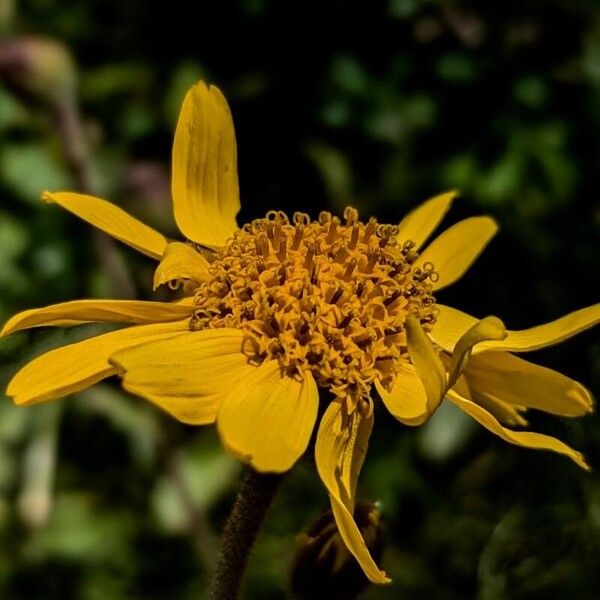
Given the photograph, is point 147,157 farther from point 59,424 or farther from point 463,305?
point 463,305

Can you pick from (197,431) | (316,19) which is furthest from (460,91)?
(197,431)

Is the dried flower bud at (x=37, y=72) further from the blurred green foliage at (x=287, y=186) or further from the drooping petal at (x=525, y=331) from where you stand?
the drooping petal at (x=525, y=331)

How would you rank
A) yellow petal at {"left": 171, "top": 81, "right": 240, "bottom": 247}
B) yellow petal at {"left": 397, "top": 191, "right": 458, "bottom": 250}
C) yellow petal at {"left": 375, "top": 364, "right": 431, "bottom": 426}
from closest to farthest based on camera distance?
yellow petal at {"left": 375, "top": 364, "right": 431, "bottom": 426}
yellow petal at {"left": 171, "top": 81, "right": 240, "bottom": 247}
yellow petal at {"left": 397, "top": 191, "right": 458, "bottom": 250}

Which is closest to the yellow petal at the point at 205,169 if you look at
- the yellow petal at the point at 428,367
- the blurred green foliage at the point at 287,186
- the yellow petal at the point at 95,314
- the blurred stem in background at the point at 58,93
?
the yellow petal at the point at 95,314

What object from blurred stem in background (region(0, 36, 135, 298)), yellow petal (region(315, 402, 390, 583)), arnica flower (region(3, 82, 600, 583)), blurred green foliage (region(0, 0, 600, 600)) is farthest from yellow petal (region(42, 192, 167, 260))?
blurred stem in background (region(0, 36, 135, 298))

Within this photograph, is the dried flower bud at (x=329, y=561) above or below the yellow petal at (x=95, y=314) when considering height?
below

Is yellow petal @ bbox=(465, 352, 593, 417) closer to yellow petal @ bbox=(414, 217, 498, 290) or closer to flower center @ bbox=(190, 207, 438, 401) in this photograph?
flower center @ bbox=(190, 207, 438, 401)
